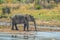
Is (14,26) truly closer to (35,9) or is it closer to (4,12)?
(4,12)

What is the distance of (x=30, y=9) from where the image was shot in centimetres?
4572

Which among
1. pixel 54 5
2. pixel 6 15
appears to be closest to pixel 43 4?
pixel 54 5

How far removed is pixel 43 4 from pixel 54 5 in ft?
5.64

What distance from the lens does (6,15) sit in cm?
4091

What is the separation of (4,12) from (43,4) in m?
7.88

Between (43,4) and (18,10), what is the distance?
4405 mm

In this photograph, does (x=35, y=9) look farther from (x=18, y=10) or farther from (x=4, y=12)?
(x=4, y=12)

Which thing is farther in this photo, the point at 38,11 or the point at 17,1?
the point at 17,1

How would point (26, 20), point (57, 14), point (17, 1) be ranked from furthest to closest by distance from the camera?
point (17, 1) < point (57, 14) < point (26, 20)

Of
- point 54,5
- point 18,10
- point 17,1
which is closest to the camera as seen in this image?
point 18,10

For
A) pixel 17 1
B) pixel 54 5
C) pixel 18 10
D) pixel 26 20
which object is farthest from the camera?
pixel 17 1

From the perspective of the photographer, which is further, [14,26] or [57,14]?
[57,14]

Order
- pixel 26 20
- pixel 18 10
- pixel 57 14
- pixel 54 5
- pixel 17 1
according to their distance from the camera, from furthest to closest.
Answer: pixel 17 1
pixel 54 5
pixel 18 10
pixel 57 14
pixel 26 20

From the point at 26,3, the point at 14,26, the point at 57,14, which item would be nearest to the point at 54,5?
the point at 26,3
